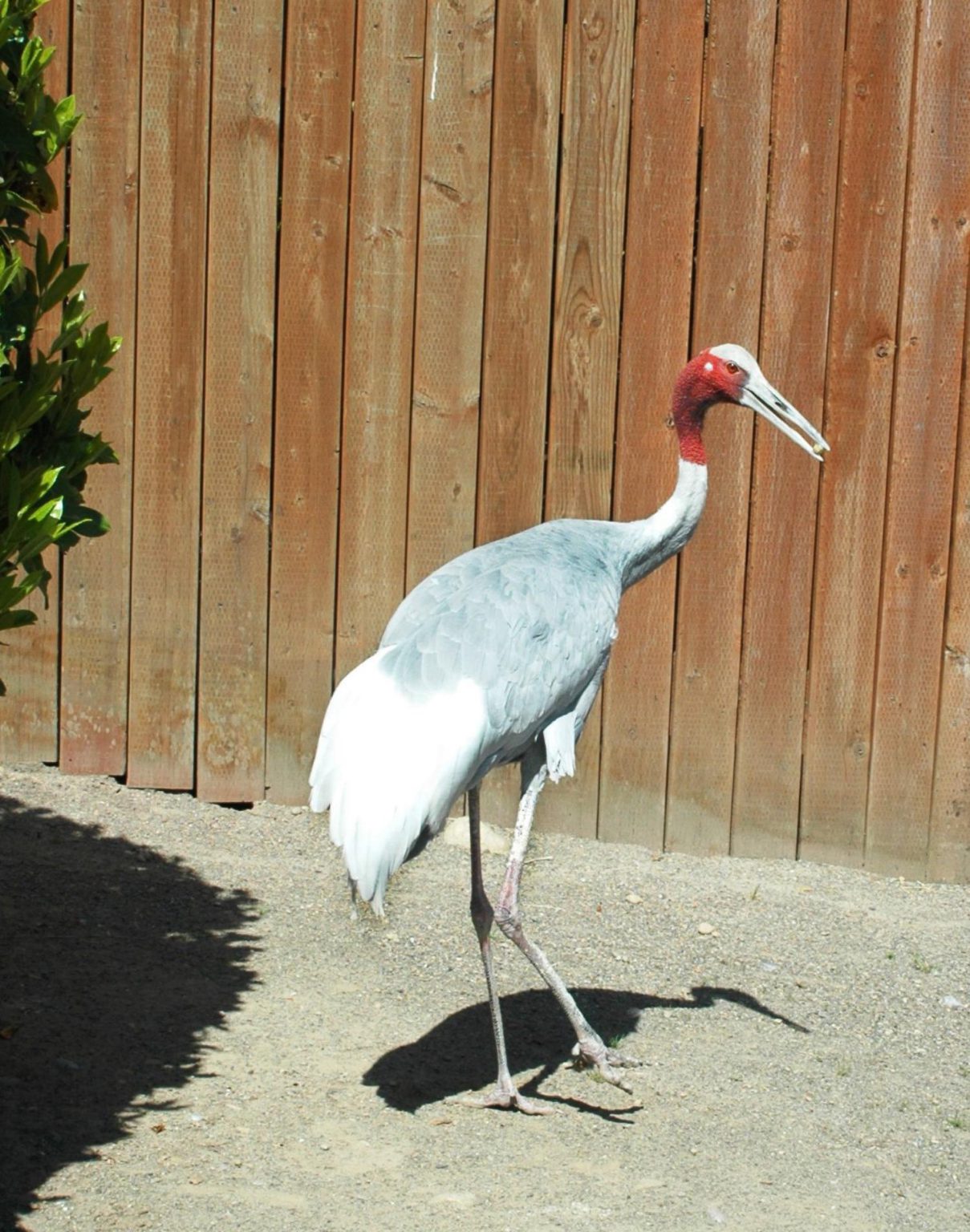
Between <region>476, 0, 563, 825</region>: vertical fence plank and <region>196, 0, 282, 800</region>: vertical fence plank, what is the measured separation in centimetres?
74

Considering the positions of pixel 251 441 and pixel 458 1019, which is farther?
pixel 251 441

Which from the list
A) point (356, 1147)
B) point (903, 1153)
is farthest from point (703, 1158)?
point (356, 1147)

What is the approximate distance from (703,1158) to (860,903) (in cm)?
182

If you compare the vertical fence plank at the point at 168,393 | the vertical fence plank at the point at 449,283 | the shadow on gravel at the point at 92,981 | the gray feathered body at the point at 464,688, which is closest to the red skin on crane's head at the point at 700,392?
the gray feathered body at the point at 464,688

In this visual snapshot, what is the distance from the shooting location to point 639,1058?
15.4 feet

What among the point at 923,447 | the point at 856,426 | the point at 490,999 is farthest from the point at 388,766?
the point at 923,447

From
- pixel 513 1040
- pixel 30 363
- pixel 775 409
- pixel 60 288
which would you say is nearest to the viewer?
pixel 60 288

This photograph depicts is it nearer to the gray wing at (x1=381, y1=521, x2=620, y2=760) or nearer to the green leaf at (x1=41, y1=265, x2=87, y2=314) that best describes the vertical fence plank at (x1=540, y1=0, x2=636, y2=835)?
the gray wing at (x1=381, y1=521, x2=620, y2=760)

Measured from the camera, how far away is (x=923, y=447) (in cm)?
573

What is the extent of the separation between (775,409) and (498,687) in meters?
1.29

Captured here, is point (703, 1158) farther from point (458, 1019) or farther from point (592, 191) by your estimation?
point (592, 191)

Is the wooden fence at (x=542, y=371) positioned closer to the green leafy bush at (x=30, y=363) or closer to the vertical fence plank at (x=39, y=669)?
the vertical fence plank at (x=39, y=669)

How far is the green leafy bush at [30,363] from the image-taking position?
3.40 m

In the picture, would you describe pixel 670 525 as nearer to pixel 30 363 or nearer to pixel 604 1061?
pixel 604 1061
